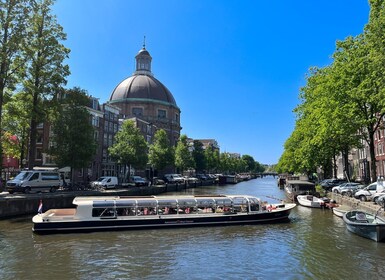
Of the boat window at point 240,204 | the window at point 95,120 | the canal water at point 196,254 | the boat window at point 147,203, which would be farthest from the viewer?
the window at point 95,120

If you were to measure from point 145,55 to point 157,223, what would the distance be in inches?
5094

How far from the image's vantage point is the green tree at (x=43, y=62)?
39844mm

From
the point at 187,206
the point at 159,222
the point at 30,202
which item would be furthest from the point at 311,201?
the point at 30,202

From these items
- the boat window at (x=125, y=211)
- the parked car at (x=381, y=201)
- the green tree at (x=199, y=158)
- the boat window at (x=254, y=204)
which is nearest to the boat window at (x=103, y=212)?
the boat window at (x=125, y=211)

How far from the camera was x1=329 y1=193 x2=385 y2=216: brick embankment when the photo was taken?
29128 mm

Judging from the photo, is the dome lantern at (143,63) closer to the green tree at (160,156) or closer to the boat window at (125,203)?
the green tree at (160,156)

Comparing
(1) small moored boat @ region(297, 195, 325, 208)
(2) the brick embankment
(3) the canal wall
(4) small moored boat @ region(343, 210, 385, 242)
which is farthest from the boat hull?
(1) small moored boat @ region(297, 195, 325, 208)

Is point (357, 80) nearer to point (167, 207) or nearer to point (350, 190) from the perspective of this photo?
point (350, 190)

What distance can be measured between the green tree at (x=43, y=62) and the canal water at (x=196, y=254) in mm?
15594

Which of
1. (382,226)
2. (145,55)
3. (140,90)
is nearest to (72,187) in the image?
(382,226)

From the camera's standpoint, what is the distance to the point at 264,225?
30.2 m

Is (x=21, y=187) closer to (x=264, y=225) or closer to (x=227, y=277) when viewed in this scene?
(x=264, y=225)

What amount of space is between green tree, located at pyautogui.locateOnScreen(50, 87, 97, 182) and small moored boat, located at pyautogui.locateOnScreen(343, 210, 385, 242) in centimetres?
3367

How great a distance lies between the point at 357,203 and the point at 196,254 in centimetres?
2040
